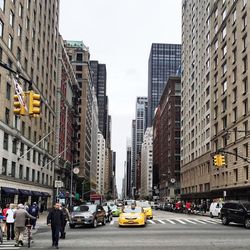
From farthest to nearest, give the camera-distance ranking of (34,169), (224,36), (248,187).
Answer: (224,36)
(34,169)
(248,187)

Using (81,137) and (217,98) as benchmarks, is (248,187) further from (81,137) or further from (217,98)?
(81,137)

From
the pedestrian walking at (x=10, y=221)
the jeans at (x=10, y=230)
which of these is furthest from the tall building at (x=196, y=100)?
the pedestrian walking at (x=10, y=221)

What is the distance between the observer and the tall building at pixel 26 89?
4516cm

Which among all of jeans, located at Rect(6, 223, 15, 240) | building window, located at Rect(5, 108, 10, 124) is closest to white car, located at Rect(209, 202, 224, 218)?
building window, located at Rect(5, 108, 10, 124)

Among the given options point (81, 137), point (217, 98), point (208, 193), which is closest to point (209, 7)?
point (217, 98)

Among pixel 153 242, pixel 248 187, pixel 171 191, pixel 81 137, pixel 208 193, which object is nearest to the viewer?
pixel 153 242

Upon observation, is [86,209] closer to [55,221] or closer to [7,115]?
[55,221]

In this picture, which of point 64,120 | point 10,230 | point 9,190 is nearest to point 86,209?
point 10,230

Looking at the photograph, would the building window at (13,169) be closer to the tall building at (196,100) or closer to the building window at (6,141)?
the building window at (6,141)

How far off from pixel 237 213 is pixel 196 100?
215 ft

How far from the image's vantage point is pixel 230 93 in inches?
2559

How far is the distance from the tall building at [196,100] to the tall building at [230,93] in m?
5.31

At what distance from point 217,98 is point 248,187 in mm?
23424

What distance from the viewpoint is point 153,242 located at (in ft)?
62.5
